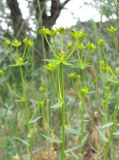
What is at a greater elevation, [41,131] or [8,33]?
[8,33]

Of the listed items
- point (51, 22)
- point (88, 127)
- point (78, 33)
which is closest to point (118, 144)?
point (88, 127)

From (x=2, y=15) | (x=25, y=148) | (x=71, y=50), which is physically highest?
(x=2, y=15)

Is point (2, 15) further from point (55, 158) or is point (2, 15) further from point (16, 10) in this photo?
point (55, 158)

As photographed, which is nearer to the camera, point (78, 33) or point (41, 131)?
point (78, 33)

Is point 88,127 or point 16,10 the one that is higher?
point 16,10

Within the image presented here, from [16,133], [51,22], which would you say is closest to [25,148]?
[16,133]

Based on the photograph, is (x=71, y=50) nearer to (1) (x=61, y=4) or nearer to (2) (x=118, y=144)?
(2) (x=118, y=144)

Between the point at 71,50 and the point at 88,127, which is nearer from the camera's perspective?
the point at 71,50

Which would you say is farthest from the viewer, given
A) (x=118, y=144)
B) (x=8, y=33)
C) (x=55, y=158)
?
(x=8, y=33)

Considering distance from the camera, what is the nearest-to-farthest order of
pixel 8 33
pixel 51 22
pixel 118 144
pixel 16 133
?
pixel 118 144 < pixel 16 133 < pixel 51 22 < pixel 8 33
